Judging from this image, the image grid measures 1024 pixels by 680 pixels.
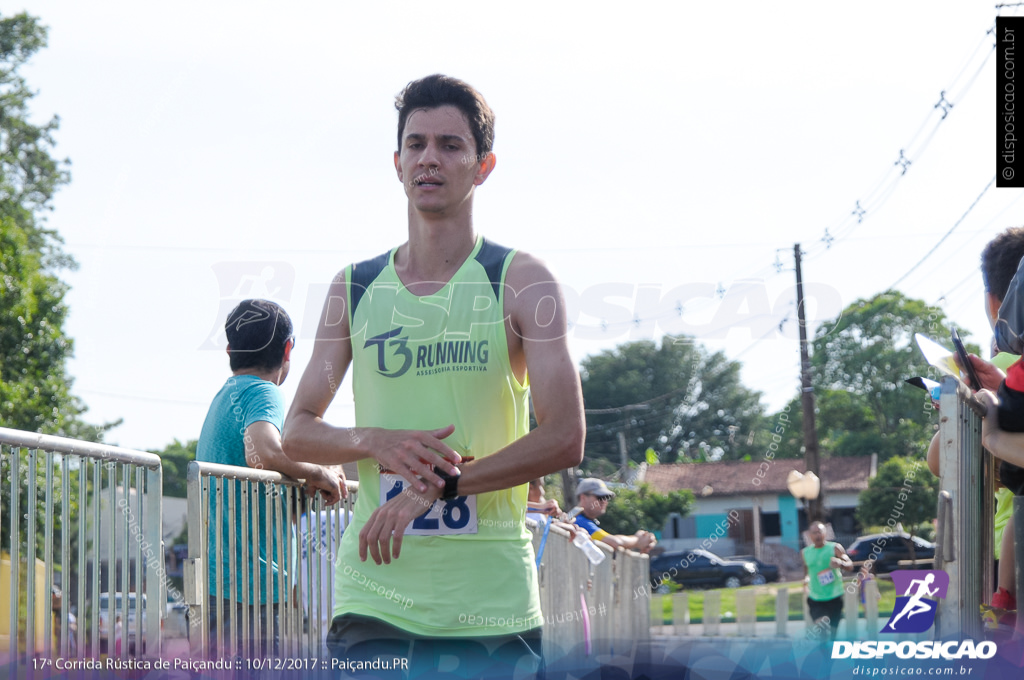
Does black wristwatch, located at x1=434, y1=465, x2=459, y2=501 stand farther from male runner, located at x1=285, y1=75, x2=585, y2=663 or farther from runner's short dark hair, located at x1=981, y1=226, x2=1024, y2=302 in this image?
runner's short dark hair, located at x1=981, y1=226, x2=1024, y2=302

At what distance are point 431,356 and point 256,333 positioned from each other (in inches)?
66.6

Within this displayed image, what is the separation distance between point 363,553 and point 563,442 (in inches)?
20.1

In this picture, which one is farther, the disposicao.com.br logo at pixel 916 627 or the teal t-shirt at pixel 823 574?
the teal t-shirt at pixel 823 574

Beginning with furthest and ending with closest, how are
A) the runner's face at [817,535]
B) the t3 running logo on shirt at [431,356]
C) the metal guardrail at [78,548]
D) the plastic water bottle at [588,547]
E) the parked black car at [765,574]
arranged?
the parked black car at [765,574] < the runner's face at [817,535] < the plastic water bottle at [588,547] < the metal guardrail at [78,548] < the t3 running logo on shirt at [431,356]

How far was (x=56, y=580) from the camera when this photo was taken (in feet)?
9.55

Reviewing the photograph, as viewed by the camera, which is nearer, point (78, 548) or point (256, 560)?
point (78, 548)

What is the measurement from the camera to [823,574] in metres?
14.3

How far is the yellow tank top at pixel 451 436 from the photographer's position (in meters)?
2.38

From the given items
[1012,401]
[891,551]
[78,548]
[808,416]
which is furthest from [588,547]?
[891,551]

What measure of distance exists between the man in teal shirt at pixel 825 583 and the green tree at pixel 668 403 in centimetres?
5901

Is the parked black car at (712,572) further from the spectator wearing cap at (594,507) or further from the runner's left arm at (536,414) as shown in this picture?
the runner's left arm at (536,414)

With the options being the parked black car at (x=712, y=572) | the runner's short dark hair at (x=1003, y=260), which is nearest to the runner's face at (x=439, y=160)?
the runner's short dark hair at (x=1003, y=260)

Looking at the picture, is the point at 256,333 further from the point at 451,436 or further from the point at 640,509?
the point at 640,509

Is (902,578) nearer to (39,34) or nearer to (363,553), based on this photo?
(363,553)
